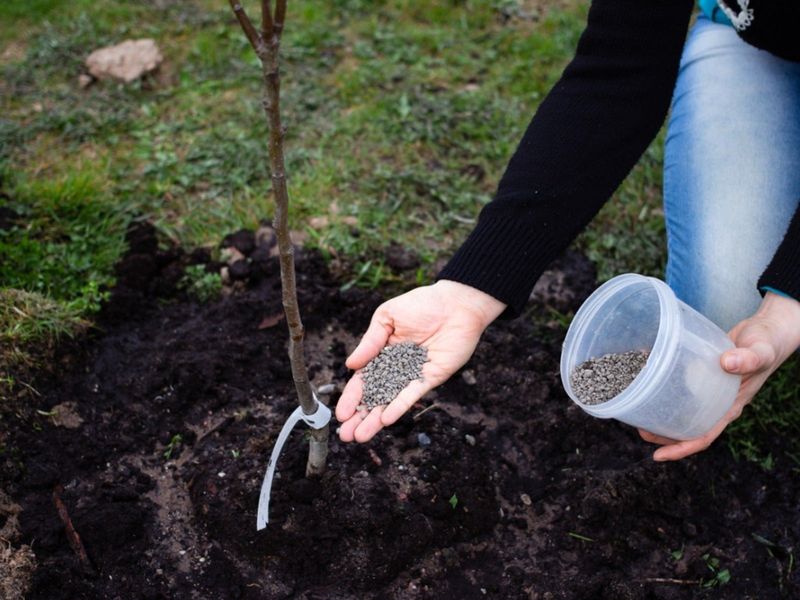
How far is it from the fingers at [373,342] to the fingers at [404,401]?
16 cm

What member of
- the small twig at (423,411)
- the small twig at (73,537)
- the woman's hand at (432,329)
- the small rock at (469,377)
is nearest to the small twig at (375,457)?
the small twig at (423,411)

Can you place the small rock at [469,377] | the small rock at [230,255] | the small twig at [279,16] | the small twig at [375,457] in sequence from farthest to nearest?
the small rock at [230,255]
the small rock at [469,377]
the small twig at [375,457]
the small twig at [279,16]

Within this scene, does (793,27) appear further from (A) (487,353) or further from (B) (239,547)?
(B) (239,547)

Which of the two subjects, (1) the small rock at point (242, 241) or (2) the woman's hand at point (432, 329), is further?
(1) the small rock at point (242, 241)

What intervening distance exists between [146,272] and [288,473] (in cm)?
108

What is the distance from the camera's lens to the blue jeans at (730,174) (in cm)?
245

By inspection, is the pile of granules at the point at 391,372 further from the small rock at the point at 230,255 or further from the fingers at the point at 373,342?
the small rock at the point at 230,255

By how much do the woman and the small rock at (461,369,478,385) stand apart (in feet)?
1.58

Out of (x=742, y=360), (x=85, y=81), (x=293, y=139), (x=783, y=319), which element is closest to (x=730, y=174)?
(x=783, y=319)

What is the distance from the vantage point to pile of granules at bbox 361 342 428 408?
1998 mm

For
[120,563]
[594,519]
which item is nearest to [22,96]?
[120,563]

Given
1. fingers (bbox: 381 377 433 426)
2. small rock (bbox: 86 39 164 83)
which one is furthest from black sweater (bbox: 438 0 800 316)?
small rock (bbox: 86 39 164 83)

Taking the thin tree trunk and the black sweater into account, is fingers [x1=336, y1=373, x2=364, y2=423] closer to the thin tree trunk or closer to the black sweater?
the thin tree trunk

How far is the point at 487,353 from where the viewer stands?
2672 mm
